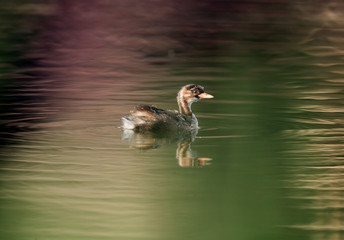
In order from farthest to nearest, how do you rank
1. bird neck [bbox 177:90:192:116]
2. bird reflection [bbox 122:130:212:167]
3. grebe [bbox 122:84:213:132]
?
bird neck [bbox 177:90:192:116] → grebe [bbox 122:84:213:132] → bird reflection [bbox 122:130:212:167]

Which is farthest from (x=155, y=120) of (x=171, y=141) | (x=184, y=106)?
(x=184, y=106)

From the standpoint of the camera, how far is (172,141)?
856 cm

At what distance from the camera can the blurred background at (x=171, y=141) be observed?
5703 millimetres

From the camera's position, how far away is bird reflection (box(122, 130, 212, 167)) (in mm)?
7520

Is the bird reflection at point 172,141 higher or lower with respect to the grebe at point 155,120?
lower

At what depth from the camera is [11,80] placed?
12.6 m

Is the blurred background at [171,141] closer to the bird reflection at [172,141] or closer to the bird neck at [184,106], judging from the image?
the bird reflection at [172,141]

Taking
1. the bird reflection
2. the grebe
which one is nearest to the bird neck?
the grebe

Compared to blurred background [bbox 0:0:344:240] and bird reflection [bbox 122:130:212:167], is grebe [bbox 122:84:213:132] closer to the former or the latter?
bird reflection [bbox 122:130:212:167]

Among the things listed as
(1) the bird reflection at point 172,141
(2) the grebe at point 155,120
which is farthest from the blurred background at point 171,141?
(2) the grebe at point 155,120

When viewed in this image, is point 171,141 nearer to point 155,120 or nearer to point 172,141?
point 172,141

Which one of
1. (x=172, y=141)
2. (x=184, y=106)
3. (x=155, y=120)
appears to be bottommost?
(x=172, y=141)

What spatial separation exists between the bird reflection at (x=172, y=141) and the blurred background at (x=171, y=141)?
0.04 meters

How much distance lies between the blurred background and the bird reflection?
4 centimetres
